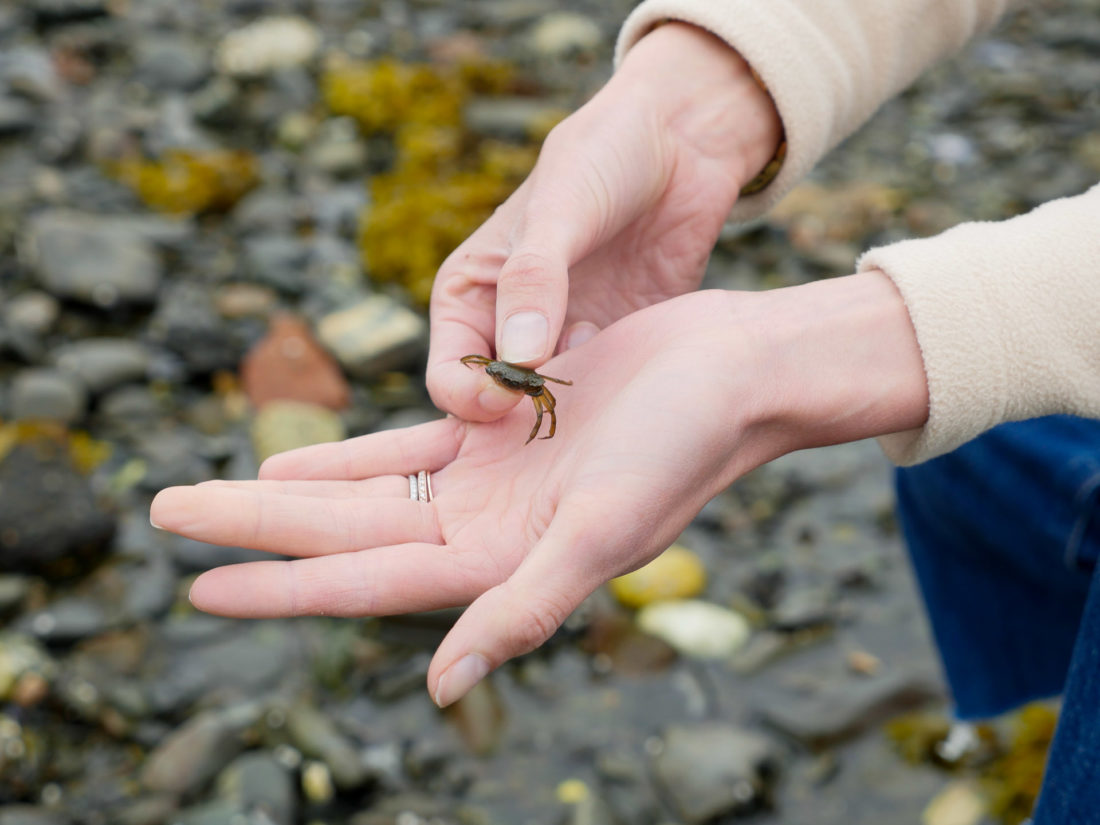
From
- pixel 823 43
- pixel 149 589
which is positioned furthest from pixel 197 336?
pixel 823 43

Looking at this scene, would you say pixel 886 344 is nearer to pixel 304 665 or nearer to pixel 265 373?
pixel 304 665

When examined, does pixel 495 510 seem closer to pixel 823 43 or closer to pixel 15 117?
pixel 823 43

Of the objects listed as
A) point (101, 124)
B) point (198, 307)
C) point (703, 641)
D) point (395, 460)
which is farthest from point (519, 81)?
point (395, 460)

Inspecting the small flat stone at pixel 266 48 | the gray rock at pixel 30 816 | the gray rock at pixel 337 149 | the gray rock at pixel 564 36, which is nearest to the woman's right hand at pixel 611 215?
the gray rock at pixel 30 816

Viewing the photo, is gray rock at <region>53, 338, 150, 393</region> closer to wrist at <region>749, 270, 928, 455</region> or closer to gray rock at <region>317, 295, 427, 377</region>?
gray rock at <region>317, 295, 427, 377</region>

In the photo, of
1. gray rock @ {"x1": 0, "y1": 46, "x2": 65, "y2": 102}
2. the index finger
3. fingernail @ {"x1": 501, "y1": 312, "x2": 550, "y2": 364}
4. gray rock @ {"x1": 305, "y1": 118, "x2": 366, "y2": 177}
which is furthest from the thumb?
gray rock @ {"x1": 0, "y1": 46, "x2": 65, "y2": 102}
